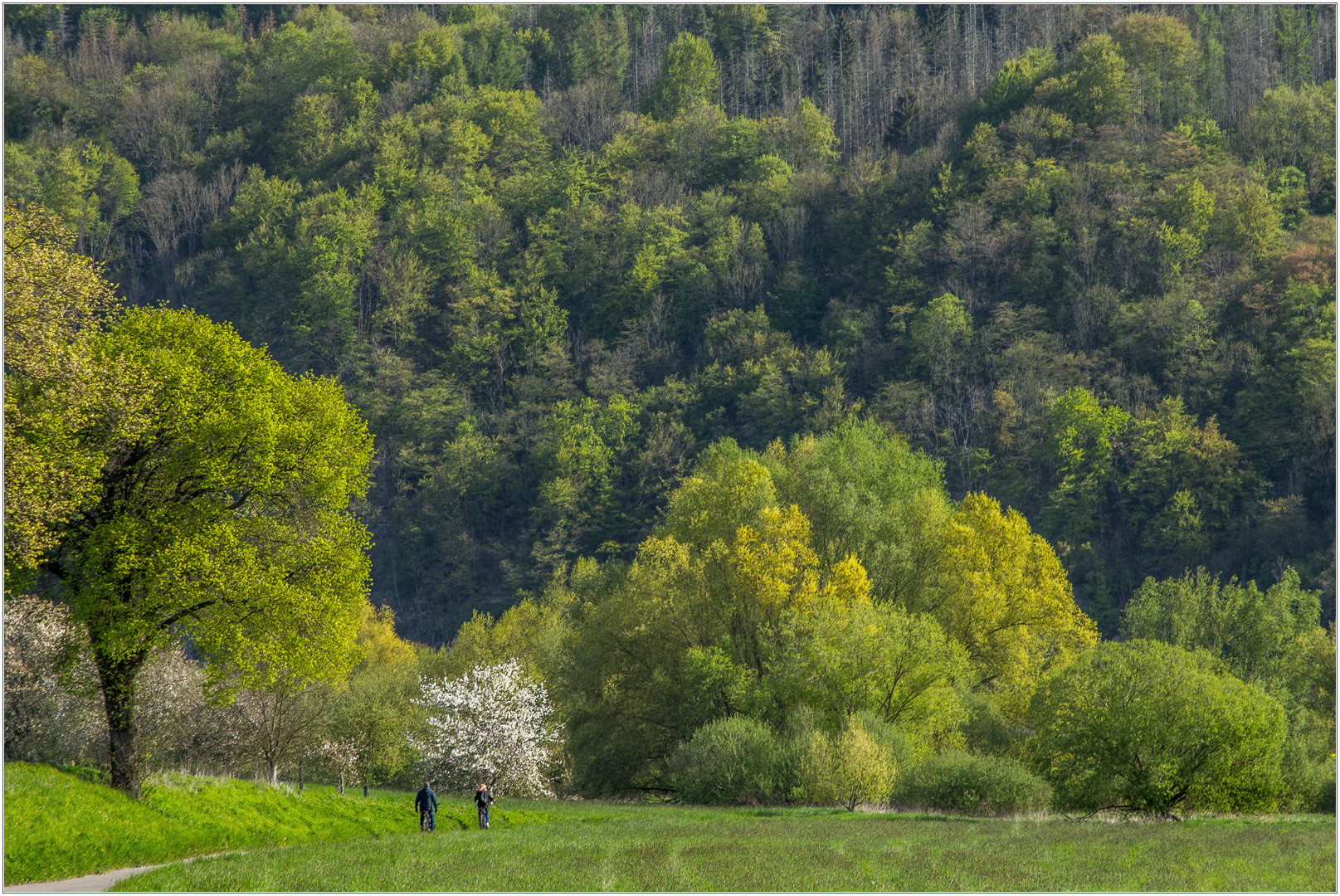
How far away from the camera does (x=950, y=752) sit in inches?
1686

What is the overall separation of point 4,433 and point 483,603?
106529 mm

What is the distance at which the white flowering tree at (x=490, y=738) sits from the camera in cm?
5725

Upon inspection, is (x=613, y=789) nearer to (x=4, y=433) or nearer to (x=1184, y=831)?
(x=1184, y=831)

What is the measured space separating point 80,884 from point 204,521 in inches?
371

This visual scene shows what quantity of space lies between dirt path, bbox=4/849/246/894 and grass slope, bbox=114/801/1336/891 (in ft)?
2.65

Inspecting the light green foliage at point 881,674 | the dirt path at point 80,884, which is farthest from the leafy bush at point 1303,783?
the dirt path at point 80,884

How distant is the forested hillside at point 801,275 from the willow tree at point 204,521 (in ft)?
147

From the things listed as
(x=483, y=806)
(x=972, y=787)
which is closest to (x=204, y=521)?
(x=483, y=806)

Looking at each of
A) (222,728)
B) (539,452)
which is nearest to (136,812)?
(222,728)

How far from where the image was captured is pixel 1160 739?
33875 mm

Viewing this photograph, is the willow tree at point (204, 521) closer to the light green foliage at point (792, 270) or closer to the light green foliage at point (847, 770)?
the light green foliage at point (847, 770)

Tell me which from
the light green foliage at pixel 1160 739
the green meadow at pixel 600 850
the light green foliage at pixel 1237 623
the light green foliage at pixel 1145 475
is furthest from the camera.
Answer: the light green foliage at pixel 1145 475

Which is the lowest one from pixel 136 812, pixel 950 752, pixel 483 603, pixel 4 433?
pixel 483 603

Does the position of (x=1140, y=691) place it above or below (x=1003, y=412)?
above
